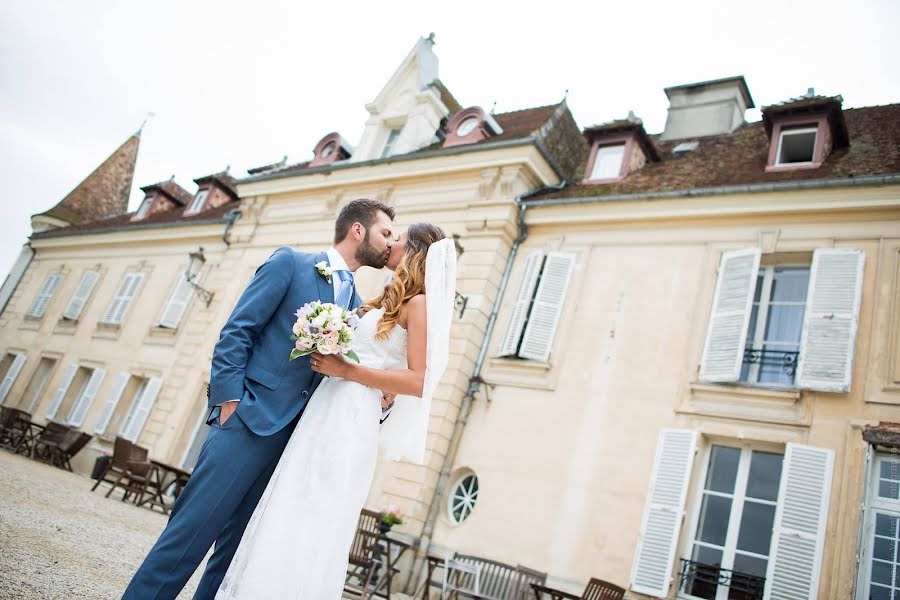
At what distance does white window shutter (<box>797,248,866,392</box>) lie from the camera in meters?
7.18

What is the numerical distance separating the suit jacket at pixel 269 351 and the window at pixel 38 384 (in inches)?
739

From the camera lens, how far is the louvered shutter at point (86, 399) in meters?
16.0

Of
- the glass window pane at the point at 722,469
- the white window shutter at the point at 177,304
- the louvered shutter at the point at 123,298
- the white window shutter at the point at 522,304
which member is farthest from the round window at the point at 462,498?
the louvered shutter at the point at 123,298

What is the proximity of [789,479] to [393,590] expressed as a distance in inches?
203

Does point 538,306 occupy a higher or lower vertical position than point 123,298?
higher

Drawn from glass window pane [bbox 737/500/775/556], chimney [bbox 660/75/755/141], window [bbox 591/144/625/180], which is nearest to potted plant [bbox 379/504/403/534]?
glass window pane [bbox 737/500/775/556]

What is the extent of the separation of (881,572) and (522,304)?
5.60 meters

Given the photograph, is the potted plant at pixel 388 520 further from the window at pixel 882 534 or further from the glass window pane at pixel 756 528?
the window at pixel 882 534

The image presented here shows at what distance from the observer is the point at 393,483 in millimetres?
9531

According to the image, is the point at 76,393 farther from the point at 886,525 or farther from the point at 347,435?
the point at 886,525

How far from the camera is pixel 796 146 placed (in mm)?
9438

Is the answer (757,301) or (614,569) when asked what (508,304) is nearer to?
(757,301)

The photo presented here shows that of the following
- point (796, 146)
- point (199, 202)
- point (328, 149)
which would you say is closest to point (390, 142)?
point (328, 149)

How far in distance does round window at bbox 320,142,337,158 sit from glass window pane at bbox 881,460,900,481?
40.0 ft
